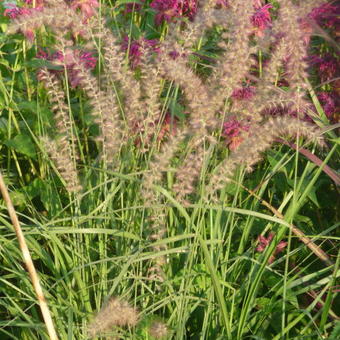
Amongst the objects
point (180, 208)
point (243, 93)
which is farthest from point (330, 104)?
point (180, 208)

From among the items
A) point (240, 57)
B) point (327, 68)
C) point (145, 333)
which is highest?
point (240, 57)

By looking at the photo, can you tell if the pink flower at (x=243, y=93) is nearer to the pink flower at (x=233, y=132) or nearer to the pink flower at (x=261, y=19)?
the pink flower at (x=233, y=132)

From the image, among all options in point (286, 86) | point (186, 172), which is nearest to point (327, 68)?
point (286, 86)

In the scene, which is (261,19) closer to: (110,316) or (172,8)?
(172,8)

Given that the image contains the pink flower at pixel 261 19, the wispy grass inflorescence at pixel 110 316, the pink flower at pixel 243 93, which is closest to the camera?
the wispy grass inflorescence at pixel 110 316

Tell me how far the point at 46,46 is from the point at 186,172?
177 cm

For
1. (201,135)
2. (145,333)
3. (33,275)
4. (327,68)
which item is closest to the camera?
(33,275)

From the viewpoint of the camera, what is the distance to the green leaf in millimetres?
2830

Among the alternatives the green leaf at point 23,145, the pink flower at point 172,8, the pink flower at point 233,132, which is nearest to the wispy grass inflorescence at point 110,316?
the pink flower at point 233,132

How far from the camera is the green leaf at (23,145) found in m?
2.83

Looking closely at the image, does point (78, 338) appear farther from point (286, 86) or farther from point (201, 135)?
point (286, 86)

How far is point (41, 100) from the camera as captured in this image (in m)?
3.22

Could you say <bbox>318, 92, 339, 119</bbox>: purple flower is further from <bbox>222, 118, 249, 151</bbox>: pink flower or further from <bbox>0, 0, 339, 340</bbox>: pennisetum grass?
<bbox>222, 118, 249, 151</bbox>: pink flower

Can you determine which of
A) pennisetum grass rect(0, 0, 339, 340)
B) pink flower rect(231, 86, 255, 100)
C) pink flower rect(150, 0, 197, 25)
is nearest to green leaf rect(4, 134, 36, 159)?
pennisetum grass rect(0, 0, 339, 340)
